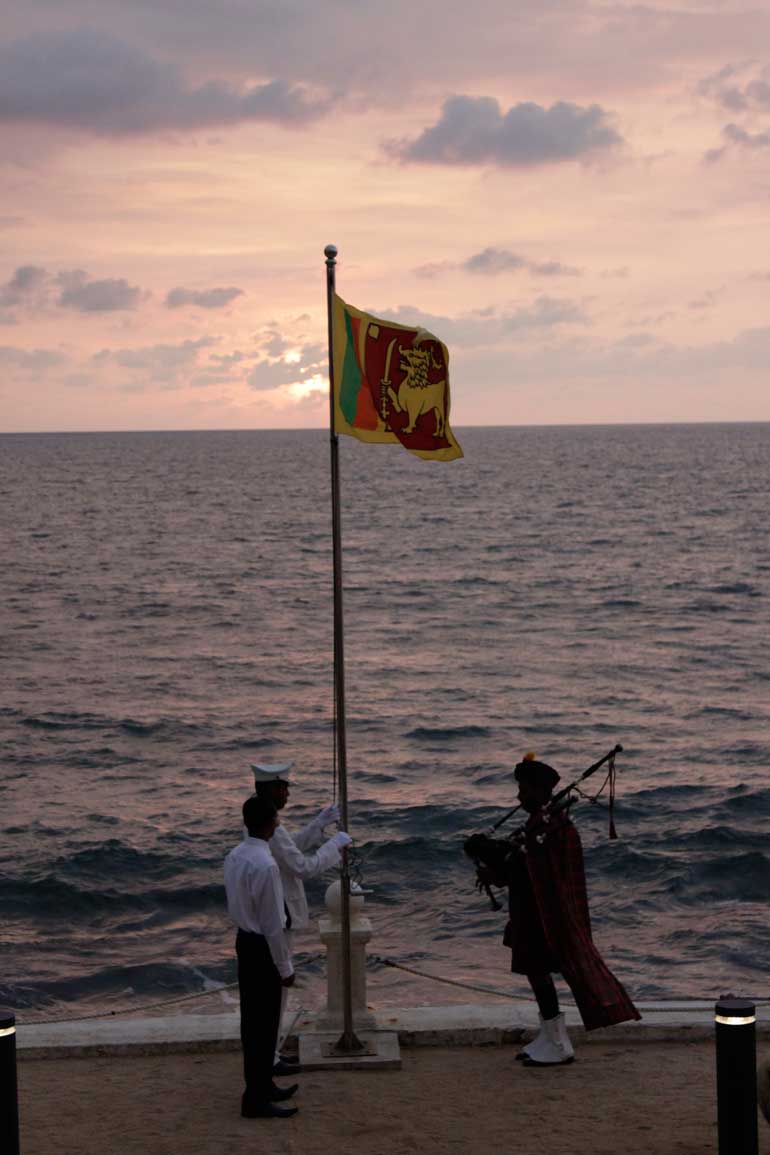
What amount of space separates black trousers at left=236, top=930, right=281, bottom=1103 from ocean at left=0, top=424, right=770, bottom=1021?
5784mm

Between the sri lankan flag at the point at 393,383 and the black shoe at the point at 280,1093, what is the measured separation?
12.3 ft

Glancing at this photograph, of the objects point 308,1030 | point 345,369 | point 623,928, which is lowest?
point 623,928

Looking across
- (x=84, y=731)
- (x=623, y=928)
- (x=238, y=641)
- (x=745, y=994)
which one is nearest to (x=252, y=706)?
(x=84, y=731)

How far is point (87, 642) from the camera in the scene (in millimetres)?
40250

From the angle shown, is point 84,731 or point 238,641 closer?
point 84,731

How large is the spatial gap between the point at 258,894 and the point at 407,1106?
143 cm

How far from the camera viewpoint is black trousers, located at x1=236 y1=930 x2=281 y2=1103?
7.83 metres

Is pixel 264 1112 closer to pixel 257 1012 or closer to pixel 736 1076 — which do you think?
pixel 257 1012

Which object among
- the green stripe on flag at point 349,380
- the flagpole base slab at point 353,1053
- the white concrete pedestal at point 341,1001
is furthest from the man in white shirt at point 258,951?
the green stripe on flag at point 349,380

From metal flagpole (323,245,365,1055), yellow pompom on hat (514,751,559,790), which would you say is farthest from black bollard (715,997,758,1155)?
metal flagpole (323,245,365,1055)

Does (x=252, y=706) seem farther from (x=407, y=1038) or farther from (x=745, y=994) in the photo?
(x=407, y=1038)

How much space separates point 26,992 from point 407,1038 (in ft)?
23.1

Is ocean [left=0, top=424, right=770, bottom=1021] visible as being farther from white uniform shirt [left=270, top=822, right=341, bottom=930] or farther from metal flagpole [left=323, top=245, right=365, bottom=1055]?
white uniform shirt [left=270, top=822, right=341, bottom=930]

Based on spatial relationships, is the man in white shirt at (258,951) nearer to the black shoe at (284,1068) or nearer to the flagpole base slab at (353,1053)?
the black shoe at (284,1068)
